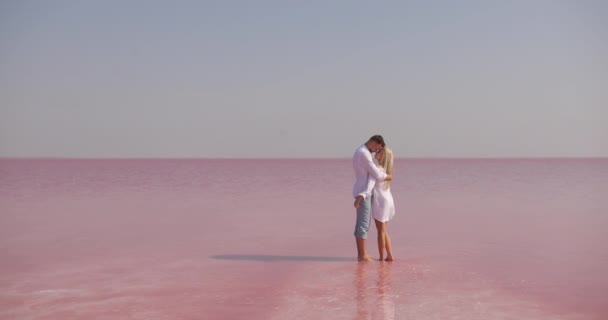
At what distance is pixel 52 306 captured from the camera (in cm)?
450

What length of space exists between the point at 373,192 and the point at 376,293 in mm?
1793

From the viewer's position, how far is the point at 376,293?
4898mm

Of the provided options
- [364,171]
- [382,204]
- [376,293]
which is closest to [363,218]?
[382,204]

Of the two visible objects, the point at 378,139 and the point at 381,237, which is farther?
the point at 381,237

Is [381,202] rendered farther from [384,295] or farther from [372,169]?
[384,295]

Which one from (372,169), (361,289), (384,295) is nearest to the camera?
(384,295)

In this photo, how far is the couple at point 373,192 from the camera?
20.5 ft

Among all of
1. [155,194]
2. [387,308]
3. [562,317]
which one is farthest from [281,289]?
[155,194]

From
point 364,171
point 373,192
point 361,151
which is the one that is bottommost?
point 373,192

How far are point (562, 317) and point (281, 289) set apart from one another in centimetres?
257

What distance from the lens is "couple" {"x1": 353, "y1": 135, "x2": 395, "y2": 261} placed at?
6.25m

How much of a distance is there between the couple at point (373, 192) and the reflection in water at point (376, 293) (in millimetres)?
337

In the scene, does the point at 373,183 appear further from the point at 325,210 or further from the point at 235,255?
the point at 325,210

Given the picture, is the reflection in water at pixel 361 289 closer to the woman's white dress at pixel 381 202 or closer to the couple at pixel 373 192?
the couple at pixel 373 192
